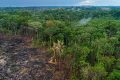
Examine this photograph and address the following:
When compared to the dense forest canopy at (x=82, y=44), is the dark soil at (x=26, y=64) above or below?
below

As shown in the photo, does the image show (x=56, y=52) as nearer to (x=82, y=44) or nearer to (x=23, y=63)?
(x=23, y=63)

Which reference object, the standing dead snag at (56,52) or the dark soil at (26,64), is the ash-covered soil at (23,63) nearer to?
the dark soil at (26,64)

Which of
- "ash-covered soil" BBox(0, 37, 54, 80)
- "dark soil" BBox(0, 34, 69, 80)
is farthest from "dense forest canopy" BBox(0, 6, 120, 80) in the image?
"ash-covered soil" BBox(0, 37, 54, 80)

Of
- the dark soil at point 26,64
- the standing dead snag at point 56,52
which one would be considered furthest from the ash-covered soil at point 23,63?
the standing dead snag at point 56,52

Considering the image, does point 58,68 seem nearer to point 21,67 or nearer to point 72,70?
point 72,70

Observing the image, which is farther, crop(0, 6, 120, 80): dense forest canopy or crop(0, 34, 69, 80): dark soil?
crop(0, 34, 69, 80): dark soil

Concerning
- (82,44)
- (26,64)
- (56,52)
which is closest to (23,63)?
(26,64)

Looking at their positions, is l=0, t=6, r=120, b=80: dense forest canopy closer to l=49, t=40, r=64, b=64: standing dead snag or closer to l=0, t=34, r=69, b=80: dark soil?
l=49, t=40, r=64, b=64: standing dead snag

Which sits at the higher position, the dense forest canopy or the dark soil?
the dense forest canopy
